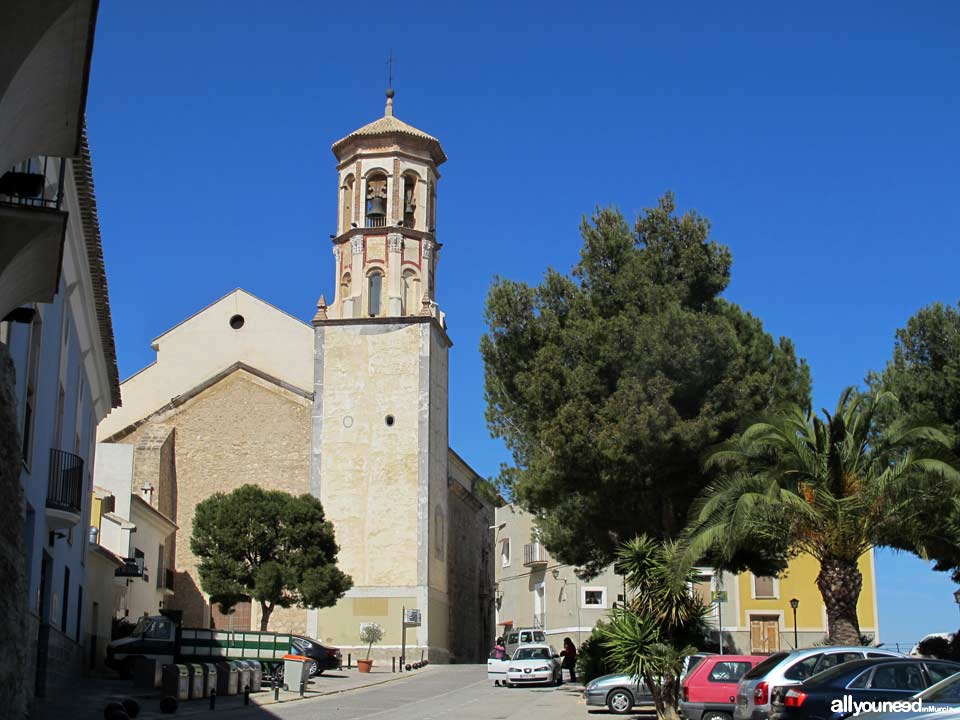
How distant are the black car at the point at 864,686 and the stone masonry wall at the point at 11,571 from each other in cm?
945

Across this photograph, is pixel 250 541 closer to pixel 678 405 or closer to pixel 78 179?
pixel 678 405

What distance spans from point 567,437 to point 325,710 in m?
8.20

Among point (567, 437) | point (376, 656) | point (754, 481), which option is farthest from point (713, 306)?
point (376, 656)

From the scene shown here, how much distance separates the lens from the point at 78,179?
18.7 meters

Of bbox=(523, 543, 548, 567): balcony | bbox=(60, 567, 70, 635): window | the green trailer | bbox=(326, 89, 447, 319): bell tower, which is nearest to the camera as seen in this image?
bbox=(60, 567, 70, 635): window

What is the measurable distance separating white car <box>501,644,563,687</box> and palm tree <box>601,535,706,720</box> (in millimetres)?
11640

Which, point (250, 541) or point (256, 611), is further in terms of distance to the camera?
point (256, 611)

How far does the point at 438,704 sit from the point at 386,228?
24.9 m

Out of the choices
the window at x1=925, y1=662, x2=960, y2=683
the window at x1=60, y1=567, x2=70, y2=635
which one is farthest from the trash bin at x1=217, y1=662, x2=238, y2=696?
the window at x1=925, y1=662, x2=960, y2=683

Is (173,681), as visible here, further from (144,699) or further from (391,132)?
(391,132)

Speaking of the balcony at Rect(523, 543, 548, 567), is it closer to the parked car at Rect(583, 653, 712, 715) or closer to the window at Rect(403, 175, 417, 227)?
the window at Rect(403, 175, 417, 227)

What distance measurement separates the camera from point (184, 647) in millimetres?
28375

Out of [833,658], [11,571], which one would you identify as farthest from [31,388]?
[833,658]

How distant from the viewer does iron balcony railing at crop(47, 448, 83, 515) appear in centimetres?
2091
